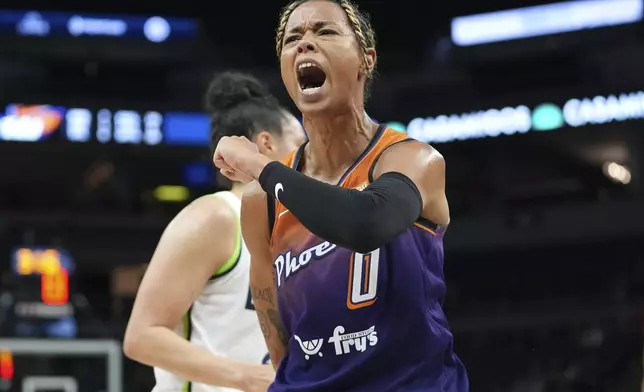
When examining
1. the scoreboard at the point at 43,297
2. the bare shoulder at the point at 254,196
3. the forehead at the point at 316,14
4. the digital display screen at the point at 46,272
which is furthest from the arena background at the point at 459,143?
the forehead at the point at 316,14

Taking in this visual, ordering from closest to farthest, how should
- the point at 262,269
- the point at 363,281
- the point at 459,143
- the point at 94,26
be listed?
the point at 363,281, the point at 262,269, the point at 459,143, the point at 94,26

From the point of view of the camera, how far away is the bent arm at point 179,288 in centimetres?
310

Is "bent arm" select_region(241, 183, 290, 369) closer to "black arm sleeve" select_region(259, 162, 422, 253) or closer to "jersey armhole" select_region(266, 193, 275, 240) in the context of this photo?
"jersey armhole" select_region(266, 193, 275, 240)

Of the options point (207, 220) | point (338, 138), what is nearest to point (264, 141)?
point (207, 220)

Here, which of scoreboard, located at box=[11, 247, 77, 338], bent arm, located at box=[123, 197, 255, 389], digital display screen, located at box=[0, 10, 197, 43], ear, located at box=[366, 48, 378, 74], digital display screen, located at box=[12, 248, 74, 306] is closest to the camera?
ear, located at box=[366, 48, 378, 74]

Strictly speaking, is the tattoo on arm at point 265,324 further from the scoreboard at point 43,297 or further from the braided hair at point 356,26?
the scoreboard at point 43,297

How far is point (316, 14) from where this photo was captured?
234 centimetres

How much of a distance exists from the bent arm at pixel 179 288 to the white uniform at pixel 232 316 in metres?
0.05

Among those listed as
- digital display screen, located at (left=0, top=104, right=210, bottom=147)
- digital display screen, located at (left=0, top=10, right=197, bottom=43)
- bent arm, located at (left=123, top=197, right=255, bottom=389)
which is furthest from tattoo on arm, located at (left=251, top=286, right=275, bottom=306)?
digital display screen, located at (left=0, top=10, right=197, bottom=43)

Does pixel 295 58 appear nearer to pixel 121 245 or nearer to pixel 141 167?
pixel 121 245

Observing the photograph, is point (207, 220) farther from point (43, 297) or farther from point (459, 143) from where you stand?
point (459, 143)

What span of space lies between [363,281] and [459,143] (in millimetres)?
16068

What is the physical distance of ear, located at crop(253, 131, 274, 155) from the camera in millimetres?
3387

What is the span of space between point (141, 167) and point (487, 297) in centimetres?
757
